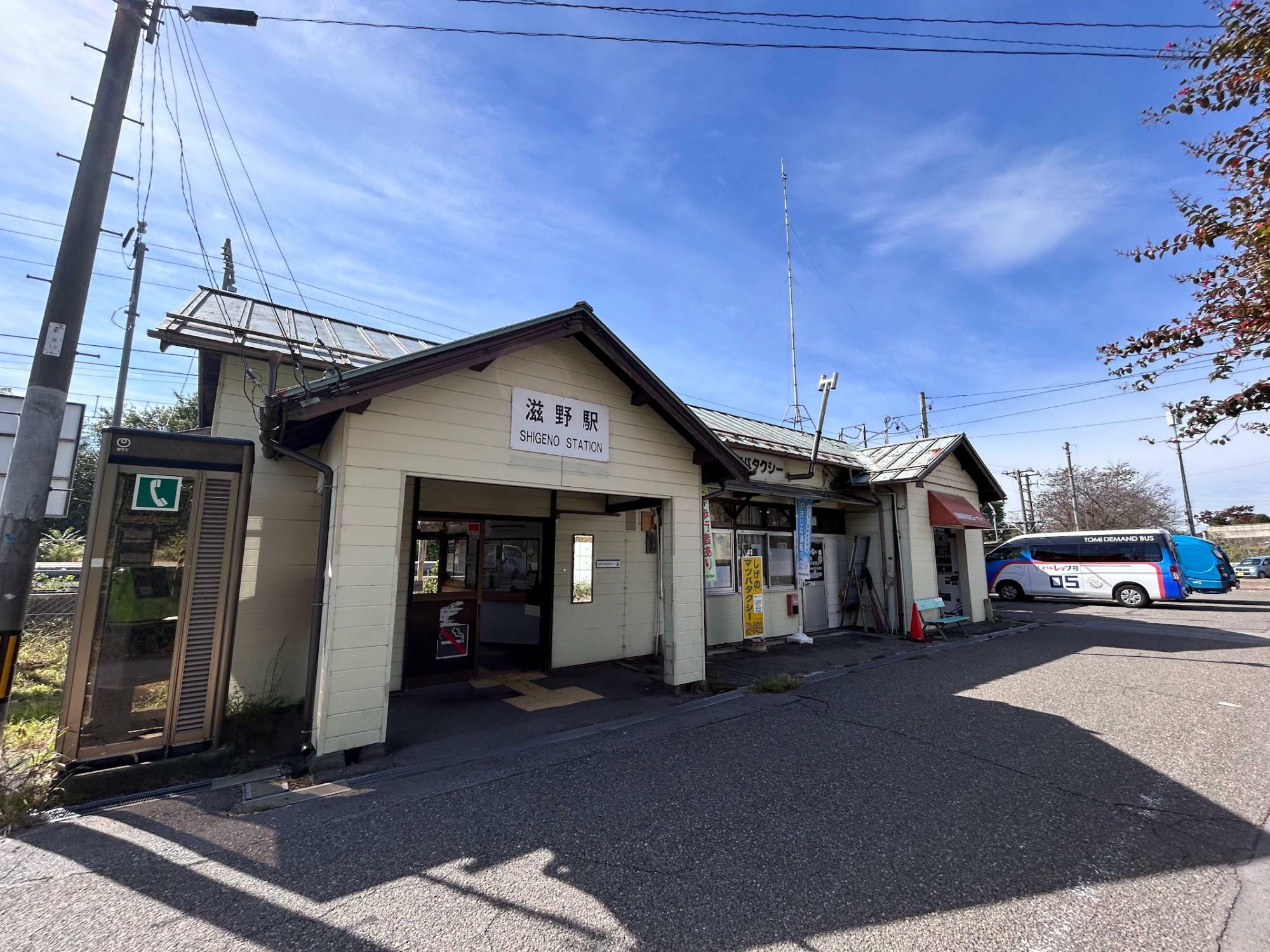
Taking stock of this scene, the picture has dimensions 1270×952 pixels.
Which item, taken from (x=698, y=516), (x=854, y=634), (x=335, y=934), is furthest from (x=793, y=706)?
(x=854, y=634)

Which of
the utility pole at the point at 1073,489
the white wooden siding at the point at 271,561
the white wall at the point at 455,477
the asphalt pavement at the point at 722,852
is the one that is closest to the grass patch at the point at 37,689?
the white wooden siding at the point at 271,561

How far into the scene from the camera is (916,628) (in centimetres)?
1090

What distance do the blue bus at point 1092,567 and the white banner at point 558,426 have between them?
60.4 ft

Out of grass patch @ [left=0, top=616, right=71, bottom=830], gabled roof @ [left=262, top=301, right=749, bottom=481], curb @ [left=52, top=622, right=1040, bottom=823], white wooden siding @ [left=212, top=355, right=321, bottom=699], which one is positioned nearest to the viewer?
grass patch @ [left=0, top=616, right=71, bottom=830]

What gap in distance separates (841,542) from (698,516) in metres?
6.34

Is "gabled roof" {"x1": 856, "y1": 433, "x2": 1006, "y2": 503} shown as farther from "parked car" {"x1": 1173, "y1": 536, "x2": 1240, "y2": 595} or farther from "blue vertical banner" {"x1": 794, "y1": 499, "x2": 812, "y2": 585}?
"parked car" {"x1": 1173, "y1": 536, "x2": 1240, "y2": 595}

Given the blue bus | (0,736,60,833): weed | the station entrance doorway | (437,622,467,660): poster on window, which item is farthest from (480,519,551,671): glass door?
the blue bus

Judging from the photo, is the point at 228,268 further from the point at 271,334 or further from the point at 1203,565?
the point at 1203,565

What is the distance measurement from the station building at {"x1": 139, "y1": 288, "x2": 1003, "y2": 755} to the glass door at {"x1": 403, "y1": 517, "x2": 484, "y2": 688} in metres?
0.03

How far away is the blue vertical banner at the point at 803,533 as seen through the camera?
34.0 ft

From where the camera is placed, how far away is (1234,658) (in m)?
8.86

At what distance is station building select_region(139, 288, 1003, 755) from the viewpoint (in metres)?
4.69

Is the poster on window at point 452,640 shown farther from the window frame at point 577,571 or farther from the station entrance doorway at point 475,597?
the window frame at point 577,571

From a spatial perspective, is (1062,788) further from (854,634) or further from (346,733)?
(854,634)
